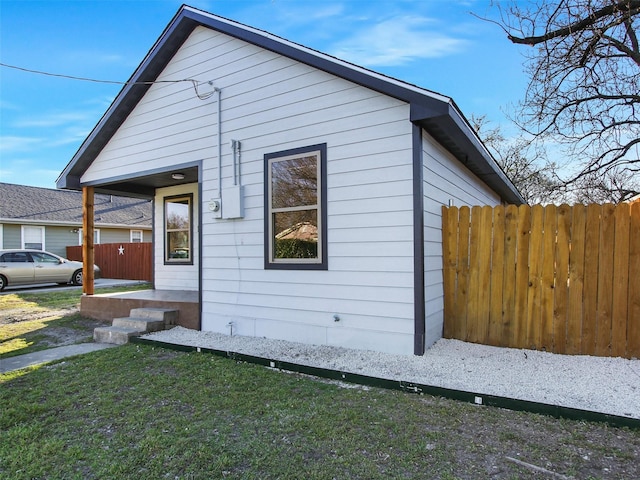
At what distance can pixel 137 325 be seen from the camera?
6.24 metres

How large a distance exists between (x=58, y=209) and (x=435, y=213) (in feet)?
70.5

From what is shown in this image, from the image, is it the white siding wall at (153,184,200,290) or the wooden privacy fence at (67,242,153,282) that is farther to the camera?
the wooden privacy fence at (67,242,153,282)

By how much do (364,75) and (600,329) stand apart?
402 centimetres

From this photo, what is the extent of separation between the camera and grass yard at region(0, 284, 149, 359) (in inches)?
233

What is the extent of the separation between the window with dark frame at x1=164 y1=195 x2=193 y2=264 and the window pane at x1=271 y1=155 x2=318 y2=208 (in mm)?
4071

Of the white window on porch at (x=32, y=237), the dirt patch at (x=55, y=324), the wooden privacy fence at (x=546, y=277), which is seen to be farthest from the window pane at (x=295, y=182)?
the white window on porch at (x=32, y=237)

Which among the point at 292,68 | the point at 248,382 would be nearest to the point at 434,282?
the point at 248,382

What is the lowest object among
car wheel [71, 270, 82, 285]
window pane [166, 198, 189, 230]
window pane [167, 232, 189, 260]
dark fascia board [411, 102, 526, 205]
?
car wheel [71, 270, 82, 285]

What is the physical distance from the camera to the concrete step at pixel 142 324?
242 inches

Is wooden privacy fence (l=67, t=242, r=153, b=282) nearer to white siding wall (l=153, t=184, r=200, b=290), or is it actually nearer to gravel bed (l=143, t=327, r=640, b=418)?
white siding wall (l=153, t=184, r=200, b=290)

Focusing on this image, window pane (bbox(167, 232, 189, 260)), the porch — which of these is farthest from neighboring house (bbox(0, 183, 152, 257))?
the porch

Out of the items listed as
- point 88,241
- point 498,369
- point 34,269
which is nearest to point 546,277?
point 498,369

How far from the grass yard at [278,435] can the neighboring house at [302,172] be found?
1353mm

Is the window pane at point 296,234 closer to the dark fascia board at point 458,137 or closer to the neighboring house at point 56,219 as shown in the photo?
the dark fascia board at point 458,137
